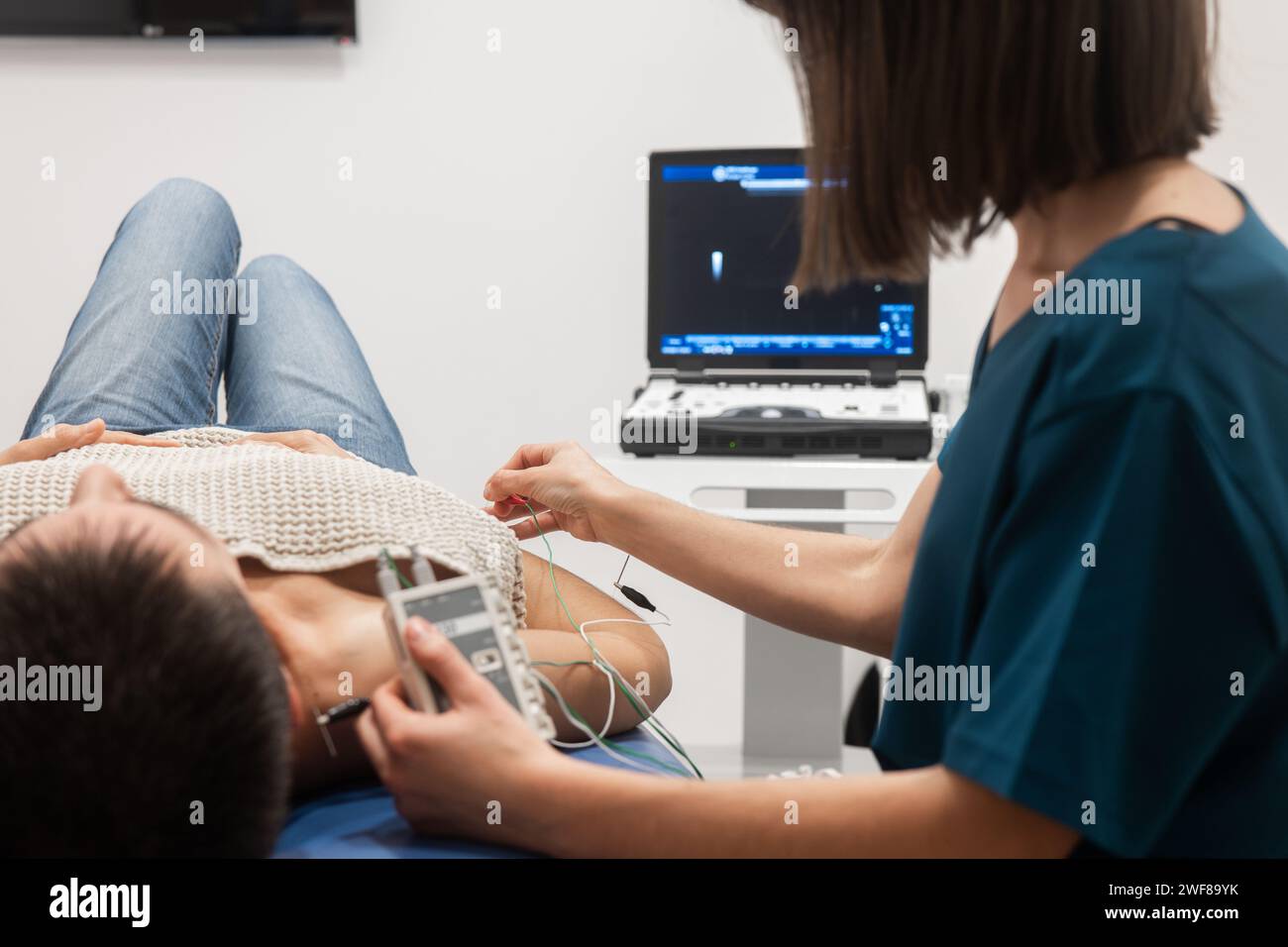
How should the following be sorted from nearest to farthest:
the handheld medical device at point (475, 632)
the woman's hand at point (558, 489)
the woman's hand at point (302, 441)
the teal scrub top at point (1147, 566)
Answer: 1. the teal scrub top at point (1147, 566)
2. the handheld medical device at point (475, 632)
3. the woman's hand at point (558, 489)
4. the woman's hand at point (302, 441)

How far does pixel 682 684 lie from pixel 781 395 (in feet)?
2.94

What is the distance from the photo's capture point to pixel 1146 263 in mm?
605

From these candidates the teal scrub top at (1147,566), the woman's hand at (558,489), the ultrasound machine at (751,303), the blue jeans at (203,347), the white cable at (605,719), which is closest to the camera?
the teal scrub top at (1147,566)

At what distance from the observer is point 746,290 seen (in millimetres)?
2111

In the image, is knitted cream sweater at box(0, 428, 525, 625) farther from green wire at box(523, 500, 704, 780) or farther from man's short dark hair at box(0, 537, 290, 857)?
man's short dark hair at box(0, 537, 290, 857)

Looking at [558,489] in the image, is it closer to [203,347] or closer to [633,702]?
[633,702]

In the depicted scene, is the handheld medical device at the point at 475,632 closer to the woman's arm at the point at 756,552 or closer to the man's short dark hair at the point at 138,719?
the man's short dark hair at the point at 138,719

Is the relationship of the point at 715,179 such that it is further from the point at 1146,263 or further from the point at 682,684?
the point at 1146,263

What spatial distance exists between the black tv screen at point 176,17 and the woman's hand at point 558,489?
1598 mm

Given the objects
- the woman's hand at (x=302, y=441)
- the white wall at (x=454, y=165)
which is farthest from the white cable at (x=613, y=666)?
the white wall at (x=454, y=165)

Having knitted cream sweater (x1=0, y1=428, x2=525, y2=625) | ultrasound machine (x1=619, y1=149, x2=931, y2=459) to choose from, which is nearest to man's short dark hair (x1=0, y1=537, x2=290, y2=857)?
knitted cream sweater (x1=0, y1=428, x2=525, y2=625)

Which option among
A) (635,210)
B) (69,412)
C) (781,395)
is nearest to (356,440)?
(69,412)

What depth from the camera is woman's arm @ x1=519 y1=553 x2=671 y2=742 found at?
92 cm

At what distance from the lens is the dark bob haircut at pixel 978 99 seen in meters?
0.63
